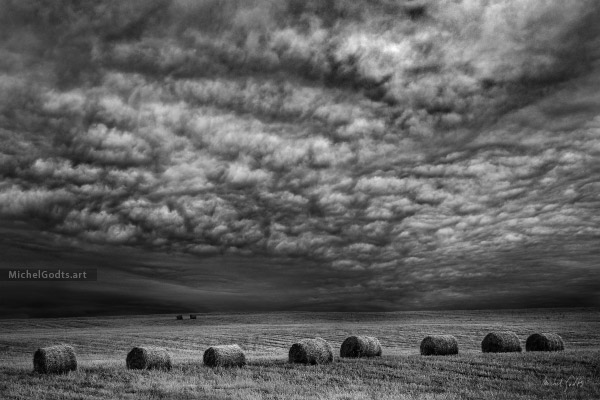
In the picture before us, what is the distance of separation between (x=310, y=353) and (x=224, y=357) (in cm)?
376

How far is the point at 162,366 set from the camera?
75.7 ft

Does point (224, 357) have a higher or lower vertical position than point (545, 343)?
higher

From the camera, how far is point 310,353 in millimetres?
23797

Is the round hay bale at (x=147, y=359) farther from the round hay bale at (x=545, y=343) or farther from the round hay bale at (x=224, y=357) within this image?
the round hay bale at (x=545, y=343)

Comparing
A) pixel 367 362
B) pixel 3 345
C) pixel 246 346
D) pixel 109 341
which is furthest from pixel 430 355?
pixel 3 345

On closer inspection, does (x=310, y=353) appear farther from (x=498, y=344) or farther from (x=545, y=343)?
(x=545, y=343)

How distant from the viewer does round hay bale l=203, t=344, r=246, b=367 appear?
76.4ft

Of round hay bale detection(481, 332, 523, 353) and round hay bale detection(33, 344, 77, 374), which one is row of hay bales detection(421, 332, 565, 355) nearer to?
round hay bale detection(481, 332, 523, 353)

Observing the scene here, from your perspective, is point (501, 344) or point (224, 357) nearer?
point (224, 357)

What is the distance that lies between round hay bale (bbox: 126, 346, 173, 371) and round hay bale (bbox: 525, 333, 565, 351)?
1886 centimetres
